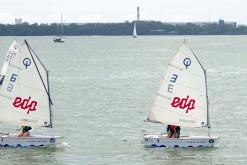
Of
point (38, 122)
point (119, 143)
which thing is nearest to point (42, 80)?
point (38, 122)

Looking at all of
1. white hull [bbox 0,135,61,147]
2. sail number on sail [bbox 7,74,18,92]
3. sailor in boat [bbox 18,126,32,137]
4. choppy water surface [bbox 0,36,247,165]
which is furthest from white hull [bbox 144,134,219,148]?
sail number on sail [bbox 7,74,18,92]

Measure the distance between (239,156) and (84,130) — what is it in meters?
14.8

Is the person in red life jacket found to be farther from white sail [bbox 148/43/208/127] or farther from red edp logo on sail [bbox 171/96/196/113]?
red edp logo on sail [bbox 171/96/196/113]

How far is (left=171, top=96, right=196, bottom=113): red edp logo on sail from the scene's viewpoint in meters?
56.5

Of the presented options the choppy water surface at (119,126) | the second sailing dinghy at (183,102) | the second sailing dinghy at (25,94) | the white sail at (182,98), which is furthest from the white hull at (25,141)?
the white sail at (182,98)

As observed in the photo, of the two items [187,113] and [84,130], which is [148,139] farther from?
[84,130]

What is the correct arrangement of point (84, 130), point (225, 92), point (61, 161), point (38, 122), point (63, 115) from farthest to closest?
point (225, 92), point (63, 115), point (84, 130), point (38, 122), point (61, 161)

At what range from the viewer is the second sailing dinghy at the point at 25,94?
182 feet

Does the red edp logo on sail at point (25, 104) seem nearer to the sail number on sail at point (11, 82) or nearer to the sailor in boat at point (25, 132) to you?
the sail number on sail at point (11, 82)

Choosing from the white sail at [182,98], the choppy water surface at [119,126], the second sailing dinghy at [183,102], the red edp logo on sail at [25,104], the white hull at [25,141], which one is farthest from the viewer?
the red edp logo on sail at [25,104]

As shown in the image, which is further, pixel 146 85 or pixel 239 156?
pixel 146 85

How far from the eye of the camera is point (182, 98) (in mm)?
56438

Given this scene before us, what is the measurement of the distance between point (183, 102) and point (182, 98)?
0.29 meters

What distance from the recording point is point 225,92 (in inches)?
3851
